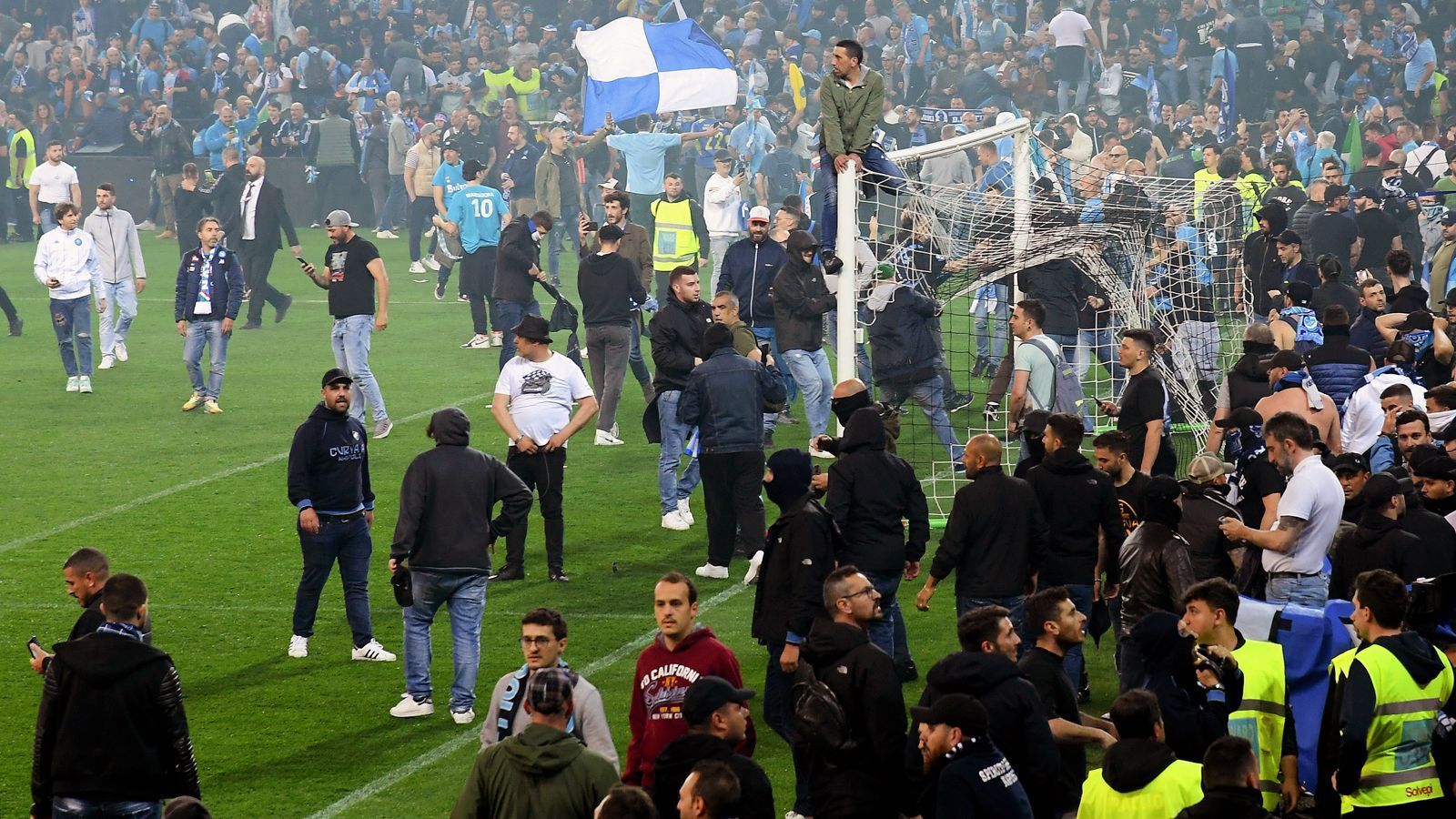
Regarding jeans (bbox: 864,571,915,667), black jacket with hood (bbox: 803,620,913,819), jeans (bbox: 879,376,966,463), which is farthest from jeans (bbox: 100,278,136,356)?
black jacket with hood (bbox: 803,620,913,819)

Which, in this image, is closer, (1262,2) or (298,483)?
(298,483)

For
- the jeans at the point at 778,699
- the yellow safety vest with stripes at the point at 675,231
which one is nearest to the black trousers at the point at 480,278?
the yellow safety vest with stripes at the point at 675,231

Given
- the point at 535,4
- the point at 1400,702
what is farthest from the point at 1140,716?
the point at 535,4

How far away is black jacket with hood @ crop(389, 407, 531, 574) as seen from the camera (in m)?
9.20

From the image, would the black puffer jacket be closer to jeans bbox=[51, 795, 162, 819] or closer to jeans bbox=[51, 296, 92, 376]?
jeans bbox=[51, 795, 162, 819]

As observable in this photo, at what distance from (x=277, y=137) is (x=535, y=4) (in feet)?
27.2

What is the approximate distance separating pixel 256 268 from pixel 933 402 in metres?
11.0

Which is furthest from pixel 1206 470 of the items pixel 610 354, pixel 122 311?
pixel 122 311

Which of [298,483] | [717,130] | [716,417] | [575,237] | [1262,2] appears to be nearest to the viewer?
[298,483]

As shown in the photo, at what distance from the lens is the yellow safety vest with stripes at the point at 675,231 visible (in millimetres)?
20297

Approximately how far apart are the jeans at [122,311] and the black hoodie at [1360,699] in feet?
52.6

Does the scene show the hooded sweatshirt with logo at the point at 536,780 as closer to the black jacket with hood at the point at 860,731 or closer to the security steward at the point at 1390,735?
the black jacket with hood at the point at 860,731

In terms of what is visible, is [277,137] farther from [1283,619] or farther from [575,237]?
[1283,619]

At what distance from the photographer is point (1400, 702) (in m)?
6.66
